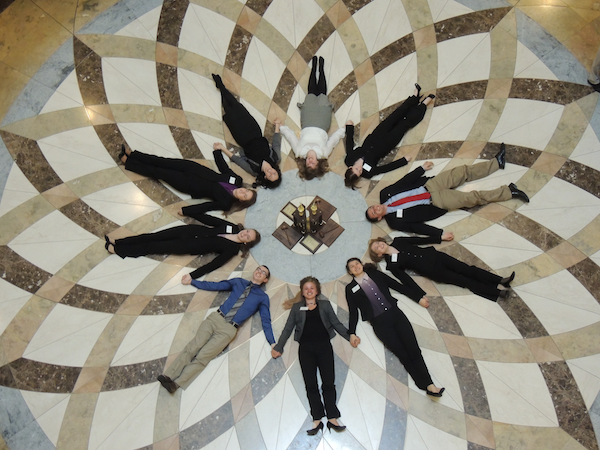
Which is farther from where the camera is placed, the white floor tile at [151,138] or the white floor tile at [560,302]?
the white floor tile at [151,138]

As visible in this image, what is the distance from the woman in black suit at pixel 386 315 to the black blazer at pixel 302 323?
0.16 m

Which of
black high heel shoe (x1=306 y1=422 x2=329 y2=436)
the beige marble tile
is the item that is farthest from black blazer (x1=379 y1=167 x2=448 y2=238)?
black high heel shoe (x1=306 y1=422 x2=329 y2=436)

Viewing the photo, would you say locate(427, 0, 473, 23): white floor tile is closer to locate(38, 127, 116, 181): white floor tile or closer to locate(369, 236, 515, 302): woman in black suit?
locate(369, 236, 515, 302): woman in black suit

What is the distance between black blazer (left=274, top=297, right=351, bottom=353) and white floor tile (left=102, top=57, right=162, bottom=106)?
3927 mm

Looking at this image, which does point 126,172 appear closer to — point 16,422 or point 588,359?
point 16,422

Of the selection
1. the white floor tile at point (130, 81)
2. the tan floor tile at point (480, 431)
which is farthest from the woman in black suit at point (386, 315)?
the white floor tile at point (130, 81)

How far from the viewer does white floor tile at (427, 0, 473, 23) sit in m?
6.23

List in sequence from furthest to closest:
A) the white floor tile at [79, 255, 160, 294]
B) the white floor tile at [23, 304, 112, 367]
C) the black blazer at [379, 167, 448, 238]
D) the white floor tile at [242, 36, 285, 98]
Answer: the white floor tile at [242, 36, 285, 98]
the black blazer at [379, 167, 448, 238]
the white floor tile at [79, 255, 160, 294]
the white floor tile at [23, 304, 112, 367]

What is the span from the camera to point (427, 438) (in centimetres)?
504

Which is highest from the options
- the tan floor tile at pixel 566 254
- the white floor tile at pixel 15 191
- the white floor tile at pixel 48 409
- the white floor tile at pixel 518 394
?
the white floor tile at pixel 15 191

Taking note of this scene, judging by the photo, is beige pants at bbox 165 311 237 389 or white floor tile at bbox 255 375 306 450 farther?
beige pants at bbox 165 311 237 389

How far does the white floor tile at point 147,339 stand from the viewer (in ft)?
17.8

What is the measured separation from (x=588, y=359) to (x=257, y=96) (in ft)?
19.7

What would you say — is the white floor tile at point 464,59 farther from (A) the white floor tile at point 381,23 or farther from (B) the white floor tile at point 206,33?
(B) the white floor tile at point 206,33
